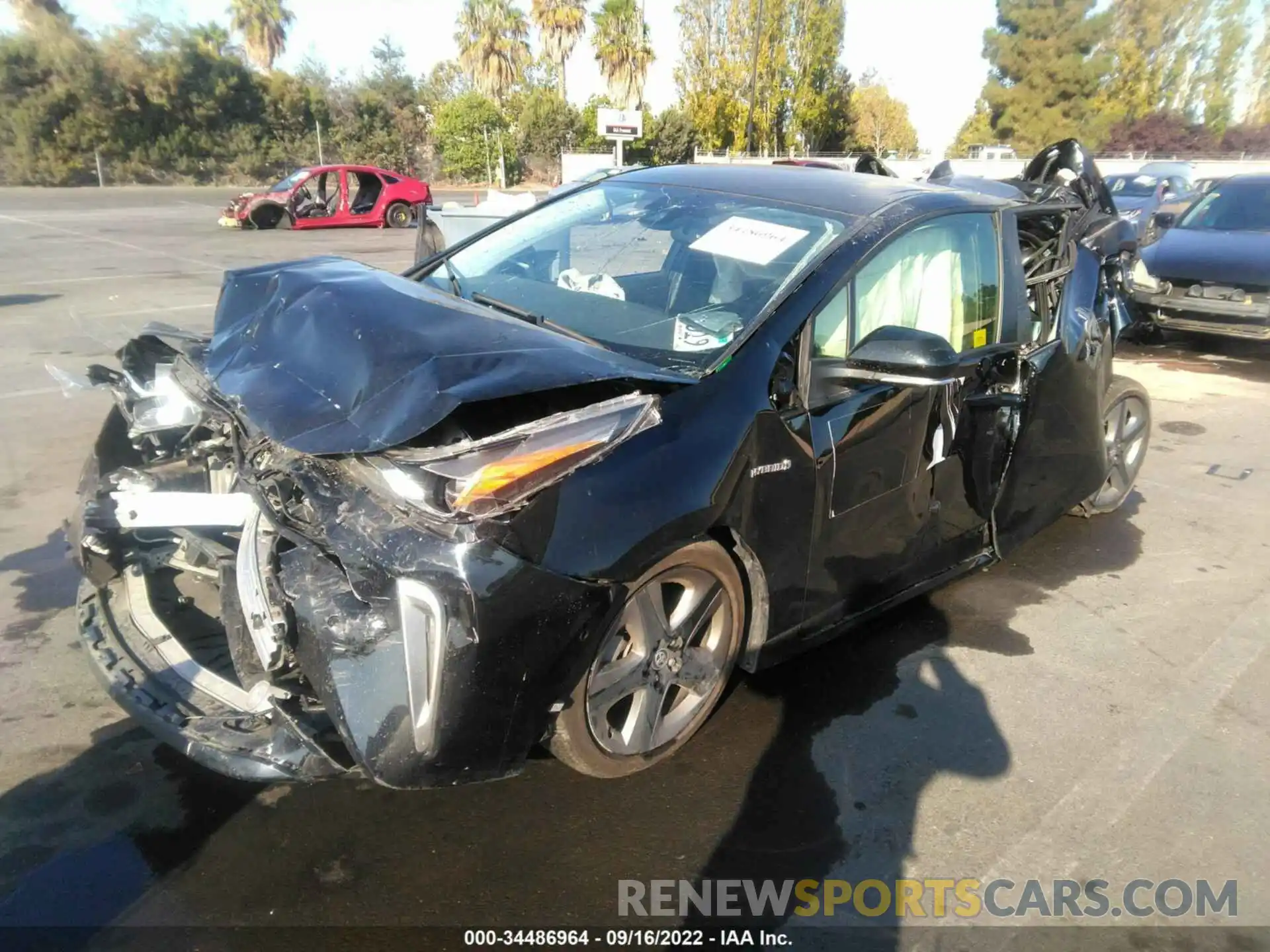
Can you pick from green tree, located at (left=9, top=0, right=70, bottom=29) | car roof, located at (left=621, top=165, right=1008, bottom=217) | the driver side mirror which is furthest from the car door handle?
green tree, located at (left=9, top=0, right=70, bottom=29)

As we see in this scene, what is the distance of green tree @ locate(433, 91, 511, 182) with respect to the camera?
4319 cm

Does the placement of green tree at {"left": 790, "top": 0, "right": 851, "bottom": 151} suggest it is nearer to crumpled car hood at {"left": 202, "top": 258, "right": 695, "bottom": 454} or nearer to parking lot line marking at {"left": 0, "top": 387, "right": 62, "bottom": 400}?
parking lot line marking at {"left": 0, "top": 387, "right": 62, "bottom": 400}

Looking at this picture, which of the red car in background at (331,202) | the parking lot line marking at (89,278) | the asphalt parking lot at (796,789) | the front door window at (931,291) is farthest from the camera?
the red car in background at (331,202)

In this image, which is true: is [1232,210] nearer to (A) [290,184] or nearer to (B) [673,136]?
(A) [290,184]

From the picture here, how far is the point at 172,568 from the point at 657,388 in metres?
1.89

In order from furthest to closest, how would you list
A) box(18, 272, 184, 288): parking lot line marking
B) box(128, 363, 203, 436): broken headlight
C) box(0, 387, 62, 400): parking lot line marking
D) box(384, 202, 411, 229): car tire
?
box(384, 202, 411, 229): car tire → box(18, 272, 184, 288): parking lot line marking → box(0, 387, 62, 400): parking lot line marking → box(128, 363, 203, 436): broken headlight

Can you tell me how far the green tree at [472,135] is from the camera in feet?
142

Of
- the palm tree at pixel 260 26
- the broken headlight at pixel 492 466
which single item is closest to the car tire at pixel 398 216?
the broken headlight at pixel 492 466

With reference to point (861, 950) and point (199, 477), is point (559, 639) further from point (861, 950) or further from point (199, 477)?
point (199, 477)

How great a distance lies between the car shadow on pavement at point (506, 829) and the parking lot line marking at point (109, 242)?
1174 cm

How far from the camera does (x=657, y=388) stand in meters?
2.56

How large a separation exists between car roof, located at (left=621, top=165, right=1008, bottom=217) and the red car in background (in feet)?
59.6

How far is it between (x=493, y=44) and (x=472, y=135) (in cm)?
724

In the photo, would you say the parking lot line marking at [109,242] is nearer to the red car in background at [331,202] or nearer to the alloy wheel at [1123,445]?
the red car in background at [331,202]
